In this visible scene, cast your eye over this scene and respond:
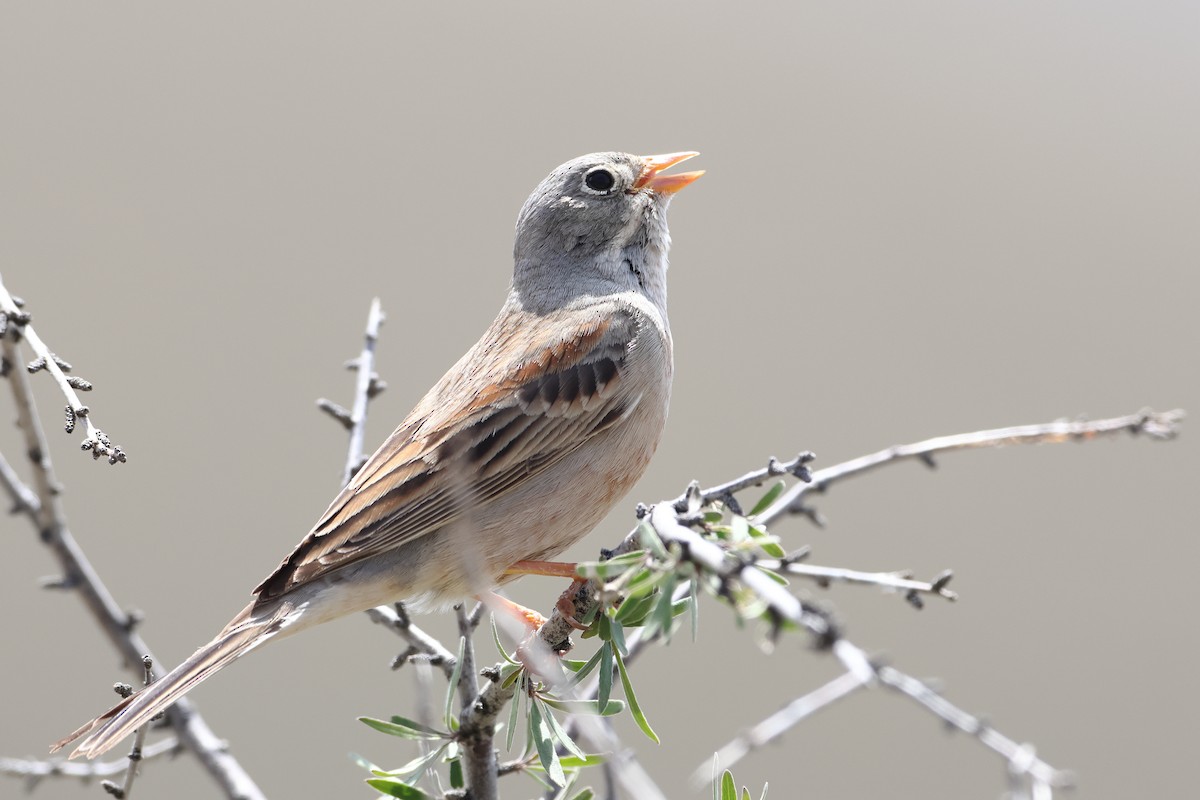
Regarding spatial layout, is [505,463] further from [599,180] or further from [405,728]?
[599,180]

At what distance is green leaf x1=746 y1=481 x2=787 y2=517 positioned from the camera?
2.20 metres

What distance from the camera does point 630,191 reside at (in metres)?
4.47

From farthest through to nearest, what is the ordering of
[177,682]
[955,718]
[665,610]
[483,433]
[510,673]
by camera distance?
1. [483,433]
2. [177,682]
3. [510,673]
4. [665,610]
5. [955,718]

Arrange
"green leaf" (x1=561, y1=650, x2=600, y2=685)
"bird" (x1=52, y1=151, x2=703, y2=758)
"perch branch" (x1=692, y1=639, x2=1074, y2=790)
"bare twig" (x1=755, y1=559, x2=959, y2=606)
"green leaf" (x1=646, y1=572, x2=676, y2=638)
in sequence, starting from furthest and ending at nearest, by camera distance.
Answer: "bird" (x1=52, y1=151, x2=703, y2=758) < "green leaf" (x1=561, y1=650, x2=600, y2=685) < "green leaf" (x1=646, y1=572, x2=676, y2=638) < "bare twig" (x1=755, y1=559, x2=959, y2=606) < "perch branch" (x1=692, y1=639, x2=1074, y2=790)

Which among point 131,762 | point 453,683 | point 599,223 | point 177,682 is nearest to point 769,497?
point 453,683

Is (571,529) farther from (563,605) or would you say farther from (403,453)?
(563,605)

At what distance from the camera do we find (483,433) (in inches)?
144

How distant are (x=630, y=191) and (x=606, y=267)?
353 mm

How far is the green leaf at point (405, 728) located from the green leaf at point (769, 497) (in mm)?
889

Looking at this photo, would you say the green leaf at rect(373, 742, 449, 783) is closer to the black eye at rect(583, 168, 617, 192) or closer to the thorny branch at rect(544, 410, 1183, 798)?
the thorny branch at rect(544, 410, 1183, 798)

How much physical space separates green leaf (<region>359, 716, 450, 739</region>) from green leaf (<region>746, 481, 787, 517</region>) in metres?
0.89

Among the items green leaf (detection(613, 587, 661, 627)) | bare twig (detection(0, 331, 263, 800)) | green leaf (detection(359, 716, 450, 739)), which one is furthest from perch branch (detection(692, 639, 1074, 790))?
bare twig (detection(0, 331, 263, 800))

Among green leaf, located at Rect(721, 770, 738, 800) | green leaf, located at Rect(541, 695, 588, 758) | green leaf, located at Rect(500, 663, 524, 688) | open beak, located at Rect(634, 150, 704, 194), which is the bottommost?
green leaf, located at Rect(721, 770, 738, 800)

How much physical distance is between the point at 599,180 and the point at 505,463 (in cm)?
140
